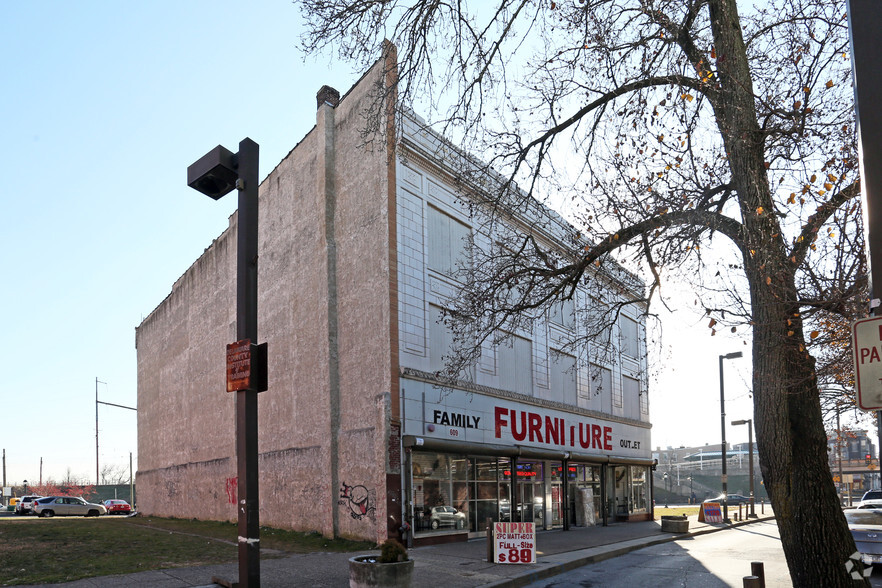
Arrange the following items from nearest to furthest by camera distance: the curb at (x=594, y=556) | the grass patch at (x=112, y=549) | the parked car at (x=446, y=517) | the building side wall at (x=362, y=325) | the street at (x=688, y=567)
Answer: the grass patch at (x=112, y=549) → the curb at (x=594, y=556) → the street at (x=688, y=567) → the building side wall at (x=362, y=325) → the parked car at (x=446, y=517)

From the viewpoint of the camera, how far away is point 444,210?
78.6 feet

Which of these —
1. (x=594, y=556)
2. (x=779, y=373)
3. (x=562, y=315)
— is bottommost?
(x=594, y=556)

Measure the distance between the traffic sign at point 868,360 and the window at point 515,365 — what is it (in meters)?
20.7

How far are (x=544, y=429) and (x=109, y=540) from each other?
15576 millimetres

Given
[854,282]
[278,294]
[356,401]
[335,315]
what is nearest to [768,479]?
[854,282]

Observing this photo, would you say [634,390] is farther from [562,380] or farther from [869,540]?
[869,540]

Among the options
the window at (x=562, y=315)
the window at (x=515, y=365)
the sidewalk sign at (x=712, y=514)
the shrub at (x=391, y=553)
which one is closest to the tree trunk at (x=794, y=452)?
the shrub at (x=391, y=553)

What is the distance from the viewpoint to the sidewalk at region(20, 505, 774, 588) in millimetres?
12859

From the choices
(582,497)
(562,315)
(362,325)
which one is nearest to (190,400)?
(362,325)

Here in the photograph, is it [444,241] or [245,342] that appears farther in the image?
[444,241]

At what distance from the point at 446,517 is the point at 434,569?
6.43 m

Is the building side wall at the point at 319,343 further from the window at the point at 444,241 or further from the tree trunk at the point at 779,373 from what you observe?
the tree trunk at the point at 779,373

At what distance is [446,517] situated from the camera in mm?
21953

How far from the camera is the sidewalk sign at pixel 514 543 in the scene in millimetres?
16156
